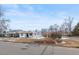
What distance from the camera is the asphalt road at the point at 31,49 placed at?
434 cm

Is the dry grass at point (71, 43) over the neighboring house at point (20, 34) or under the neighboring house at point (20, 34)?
under

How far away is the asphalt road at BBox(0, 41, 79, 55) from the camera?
171 inches

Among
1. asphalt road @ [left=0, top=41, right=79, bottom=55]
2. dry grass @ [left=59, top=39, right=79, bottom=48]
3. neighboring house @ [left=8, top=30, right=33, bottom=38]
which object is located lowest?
asphalt road @ [left=0, top=41, right=79, bottom=55]

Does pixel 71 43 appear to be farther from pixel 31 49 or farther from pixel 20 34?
pixel 20 34

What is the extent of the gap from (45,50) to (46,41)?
0.16 meters

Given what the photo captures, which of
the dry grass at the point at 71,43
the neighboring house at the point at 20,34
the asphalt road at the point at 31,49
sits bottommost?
the asphalt road at the point at 31,49

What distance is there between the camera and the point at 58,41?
441 centimetres

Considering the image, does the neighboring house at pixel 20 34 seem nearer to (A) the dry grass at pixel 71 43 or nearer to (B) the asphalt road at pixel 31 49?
(B) the asphalt road at pixel 31 49

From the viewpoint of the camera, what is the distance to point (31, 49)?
4395 mm

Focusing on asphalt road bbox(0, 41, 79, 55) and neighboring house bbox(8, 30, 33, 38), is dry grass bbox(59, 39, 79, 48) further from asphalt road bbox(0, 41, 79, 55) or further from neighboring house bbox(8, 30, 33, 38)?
neighboring house bbox(8, 30, 33, 38)

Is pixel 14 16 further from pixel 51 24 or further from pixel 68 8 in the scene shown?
pixel 68 8

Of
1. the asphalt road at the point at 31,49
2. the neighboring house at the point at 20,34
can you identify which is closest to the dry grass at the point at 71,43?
the asphalt road at the point at 31,49

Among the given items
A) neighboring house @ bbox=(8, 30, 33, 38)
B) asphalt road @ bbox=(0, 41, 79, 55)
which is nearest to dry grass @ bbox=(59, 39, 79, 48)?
asphalt road @ bbox=(0, 41, 79, 55)

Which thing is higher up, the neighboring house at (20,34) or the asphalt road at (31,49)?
the neighboring house at (20,34)
